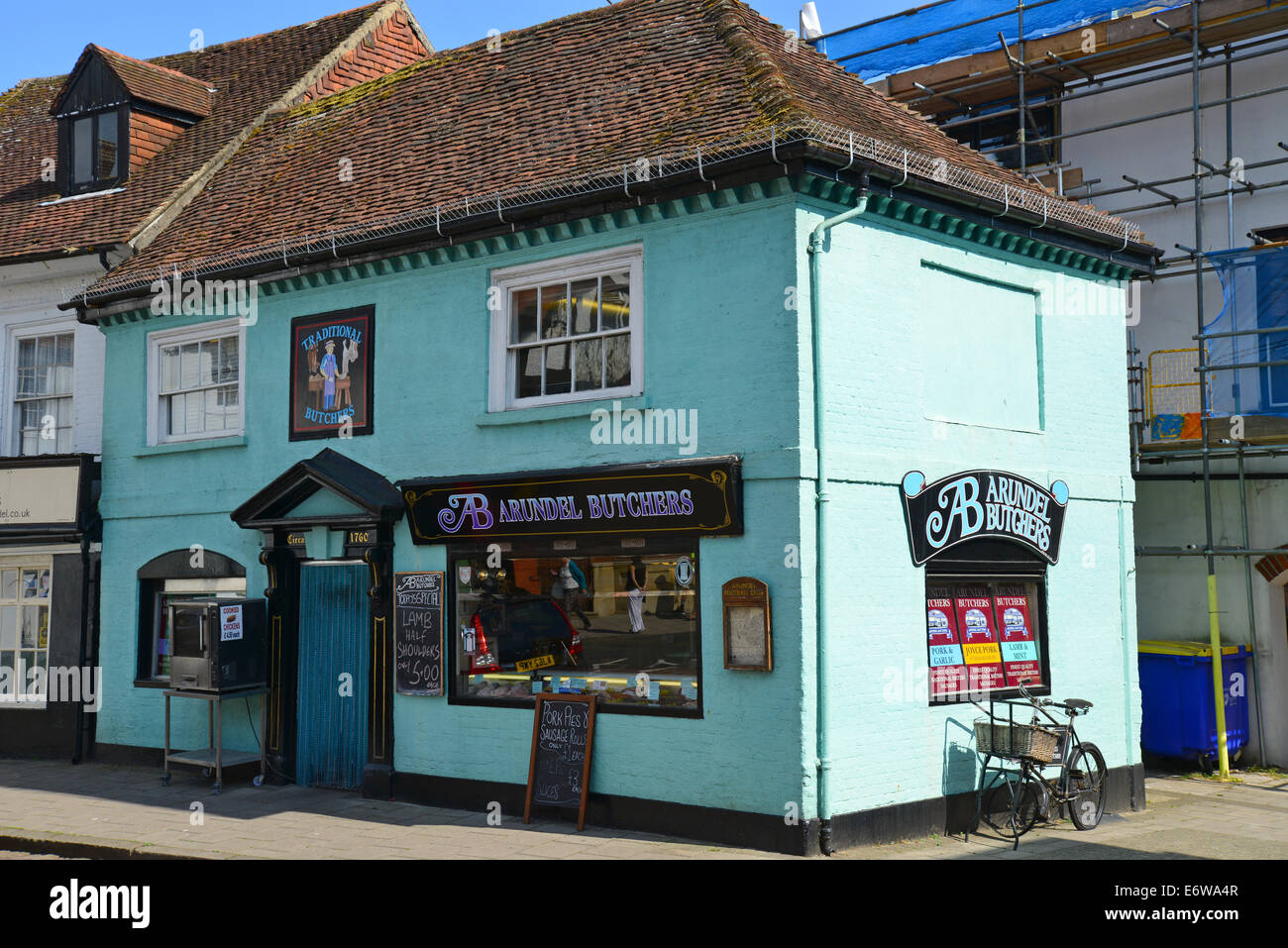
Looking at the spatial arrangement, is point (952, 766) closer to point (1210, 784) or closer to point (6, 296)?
point (1210, 784)

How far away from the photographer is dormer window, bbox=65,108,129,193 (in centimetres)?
1789

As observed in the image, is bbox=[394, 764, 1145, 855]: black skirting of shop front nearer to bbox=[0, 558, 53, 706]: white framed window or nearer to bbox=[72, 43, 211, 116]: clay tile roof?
bbox=[0, 558, 53, 706]: white framed window

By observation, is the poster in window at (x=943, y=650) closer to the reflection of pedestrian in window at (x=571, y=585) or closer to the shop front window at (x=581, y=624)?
the shop front window at (x=581, y=624)

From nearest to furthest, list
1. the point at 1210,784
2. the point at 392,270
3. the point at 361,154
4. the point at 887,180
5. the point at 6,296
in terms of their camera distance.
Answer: the point at 887,180 < the point at 392,270 < the point at 1210,784 < the point at 361,154 < the point at 6,296

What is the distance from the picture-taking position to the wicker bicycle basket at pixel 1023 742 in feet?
34.9

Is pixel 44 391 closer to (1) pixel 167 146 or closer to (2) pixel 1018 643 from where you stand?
(1) pixel 167 146

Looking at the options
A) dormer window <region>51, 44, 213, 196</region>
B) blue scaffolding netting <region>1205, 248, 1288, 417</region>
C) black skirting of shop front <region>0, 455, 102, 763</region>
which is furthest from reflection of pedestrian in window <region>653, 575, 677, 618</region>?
dormer window <region>51, 44, 213, 196</region>

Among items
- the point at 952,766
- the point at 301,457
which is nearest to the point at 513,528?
the point at 301,457

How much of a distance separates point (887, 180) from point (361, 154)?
704cm

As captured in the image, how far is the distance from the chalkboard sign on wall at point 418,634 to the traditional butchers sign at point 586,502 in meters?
0.46

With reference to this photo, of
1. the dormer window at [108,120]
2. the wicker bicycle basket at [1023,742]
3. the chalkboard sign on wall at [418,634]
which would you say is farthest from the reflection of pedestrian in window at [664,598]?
the dormer window at [108,120]

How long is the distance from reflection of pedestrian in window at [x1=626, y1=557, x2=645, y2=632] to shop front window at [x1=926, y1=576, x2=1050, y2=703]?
256 cm

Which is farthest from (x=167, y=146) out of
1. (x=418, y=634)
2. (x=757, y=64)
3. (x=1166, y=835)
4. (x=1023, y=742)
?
(x=1166, y=835)

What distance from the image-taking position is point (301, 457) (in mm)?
13570
